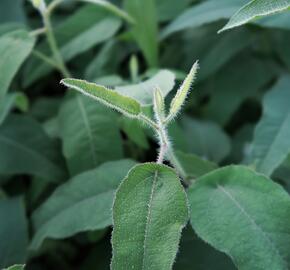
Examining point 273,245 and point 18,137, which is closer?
point 273,245

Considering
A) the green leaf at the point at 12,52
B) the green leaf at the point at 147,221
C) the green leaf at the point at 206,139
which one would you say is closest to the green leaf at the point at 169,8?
the green leaf at the point at 206,139

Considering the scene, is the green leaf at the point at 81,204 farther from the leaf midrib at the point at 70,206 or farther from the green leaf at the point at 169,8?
the green leaf at the point at 169,8

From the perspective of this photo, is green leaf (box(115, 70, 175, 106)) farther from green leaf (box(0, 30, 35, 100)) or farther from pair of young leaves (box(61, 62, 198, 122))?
green leaf (box(0, 30, 35, 100))

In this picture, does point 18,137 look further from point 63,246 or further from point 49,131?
point 63,246

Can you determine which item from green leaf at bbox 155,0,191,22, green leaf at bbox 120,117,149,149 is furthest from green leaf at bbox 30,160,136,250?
green leaf at bbox 155,0,191,22

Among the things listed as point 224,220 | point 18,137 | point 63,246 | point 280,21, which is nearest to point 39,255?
point 63,246

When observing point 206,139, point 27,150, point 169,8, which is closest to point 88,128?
point 27,150
